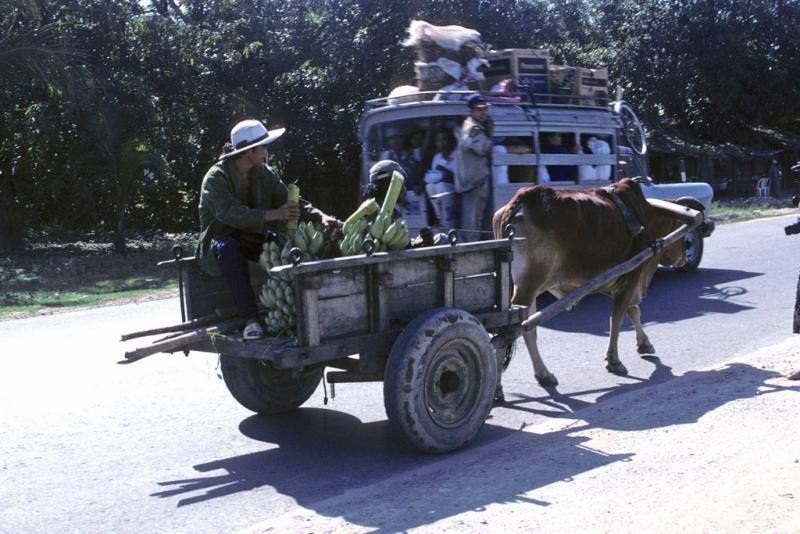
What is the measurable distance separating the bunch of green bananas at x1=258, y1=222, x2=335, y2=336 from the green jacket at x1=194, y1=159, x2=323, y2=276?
0.88 feet

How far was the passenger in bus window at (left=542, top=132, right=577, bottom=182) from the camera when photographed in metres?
10.9

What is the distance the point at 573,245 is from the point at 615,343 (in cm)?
98

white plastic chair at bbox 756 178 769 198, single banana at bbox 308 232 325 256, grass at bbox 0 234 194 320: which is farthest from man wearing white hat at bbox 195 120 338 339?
white plastic chair at bbox 756 178 769 198

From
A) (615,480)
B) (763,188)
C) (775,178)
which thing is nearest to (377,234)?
(615,480)

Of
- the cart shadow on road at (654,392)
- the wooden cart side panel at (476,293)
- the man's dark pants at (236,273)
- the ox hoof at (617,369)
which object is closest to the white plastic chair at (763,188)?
the cart shadow on road at (654,392)

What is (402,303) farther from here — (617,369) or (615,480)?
(617,369)

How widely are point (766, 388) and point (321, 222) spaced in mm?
3691

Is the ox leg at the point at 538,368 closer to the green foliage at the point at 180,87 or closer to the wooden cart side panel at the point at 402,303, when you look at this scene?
the wooden cart side panel at the point at 402,303

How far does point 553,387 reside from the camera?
24.8 feet

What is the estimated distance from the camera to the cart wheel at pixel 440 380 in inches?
208

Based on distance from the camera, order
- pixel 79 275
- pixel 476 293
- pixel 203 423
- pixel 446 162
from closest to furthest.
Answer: pixel 476 293 → pixel 203 423 → pixel 446 162 → pixel 79 275

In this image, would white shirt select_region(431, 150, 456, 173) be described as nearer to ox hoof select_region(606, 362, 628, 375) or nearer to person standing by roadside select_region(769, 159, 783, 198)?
ox hoof select_region(606, 362, 628, 375)

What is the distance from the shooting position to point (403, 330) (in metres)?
5.47

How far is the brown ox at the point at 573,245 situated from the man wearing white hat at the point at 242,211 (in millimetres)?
2048
